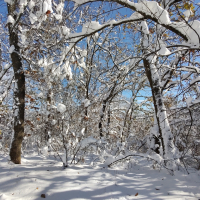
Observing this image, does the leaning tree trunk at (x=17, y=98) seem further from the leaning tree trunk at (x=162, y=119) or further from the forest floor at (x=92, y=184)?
the leaning tree trunk at (x=162, y=119)

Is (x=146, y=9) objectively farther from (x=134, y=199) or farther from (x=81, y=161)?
(x=81, y=161)

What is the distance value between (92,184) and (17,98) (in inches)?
131

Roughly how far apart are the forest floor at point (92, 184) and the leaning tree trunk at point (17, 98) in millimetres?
515

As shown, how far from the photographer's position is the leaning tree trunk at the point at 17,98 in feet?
14.0

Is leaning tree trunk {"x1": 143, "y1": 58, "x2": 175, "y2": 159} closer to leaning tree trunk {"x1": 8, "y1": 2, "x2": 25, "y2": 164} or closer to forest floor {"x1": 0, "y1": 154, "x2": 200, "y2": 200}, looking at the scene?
forest floor {"x1": 0, "y1": 154, "x2": 200, "y2": 200}

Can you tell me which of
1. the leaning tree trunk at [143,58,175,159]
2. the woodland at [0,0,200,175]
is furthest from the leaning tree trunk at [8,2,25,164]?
the leaning tree trunk at [143,58,175,159]

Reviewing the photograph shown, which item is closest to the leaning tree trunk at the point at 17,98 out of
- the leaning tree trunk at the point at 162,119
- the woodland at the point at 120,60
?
the woodland at the point at 120,60

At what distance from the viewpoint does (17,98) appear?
4480 millimetres

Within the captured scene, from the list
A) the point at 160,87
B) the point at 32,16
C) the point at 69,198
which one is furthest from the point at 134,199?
the point at 32,16

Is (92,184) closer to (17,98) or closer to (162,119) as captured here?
(162,119)

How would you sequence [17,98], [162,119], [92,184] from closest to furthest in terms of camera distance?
[92,184] < [162,119] < [17,98]

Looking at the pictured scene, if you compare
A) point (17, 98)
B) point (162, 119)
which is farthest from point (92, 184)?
point (17, 98)

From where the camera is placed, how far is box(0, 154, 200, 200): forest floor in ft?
8.45

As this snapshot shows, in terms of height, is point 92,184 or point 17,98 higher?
point 17,98
